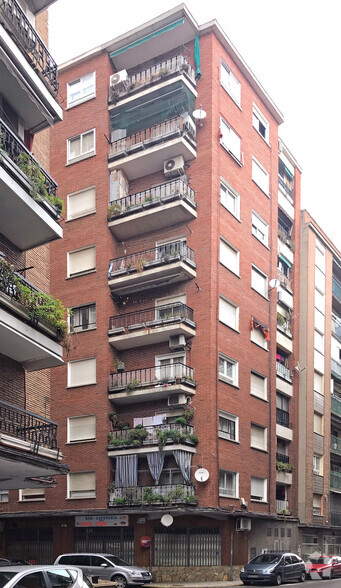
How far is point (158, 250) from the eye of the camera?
1379 inches

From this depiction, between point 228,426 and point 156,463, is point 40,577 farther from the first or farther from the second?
point 228,426

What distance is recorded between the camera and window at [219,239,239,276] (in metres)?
35.2

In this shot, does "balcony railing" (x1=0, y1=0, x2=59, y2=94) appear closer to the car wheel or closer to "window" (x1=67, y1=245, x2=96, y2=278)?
the car wheel

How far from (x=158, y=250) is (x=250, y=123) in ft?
32.5

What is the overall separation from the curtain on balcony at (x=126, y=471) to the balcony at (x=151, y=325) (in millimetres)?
5354

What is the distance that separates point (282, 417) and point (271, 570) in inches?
512

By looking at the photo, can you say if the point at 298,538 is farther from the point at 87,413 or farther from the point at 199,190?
the point at 199,190

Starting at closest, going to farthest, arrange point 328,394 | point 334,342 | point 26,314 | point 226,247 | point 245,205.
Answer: point 26,314 → point 226,247 → point 245,205 → point 328,394 → point 334,342

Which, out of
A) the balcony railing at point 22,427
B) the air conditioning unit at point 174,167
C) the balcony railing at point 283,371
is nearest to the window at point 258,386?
the balcony railing at point 283,371

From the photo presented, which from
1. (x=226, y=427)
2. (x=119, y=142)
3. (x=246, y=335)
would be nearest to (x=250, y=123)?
(x=119, y=142)

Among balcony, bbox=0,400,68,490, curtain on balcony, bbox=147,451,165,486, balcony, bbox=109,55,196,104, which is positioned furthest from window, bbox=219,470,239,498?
balcony, bbox=109,55,196,104

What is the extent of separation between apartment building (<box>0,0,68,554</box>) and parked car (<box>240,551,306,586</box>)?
13.4 m

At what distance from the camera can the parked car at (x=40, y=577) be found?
1089 cm

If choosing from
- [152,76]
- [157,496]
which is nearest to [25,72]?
[157,496]
